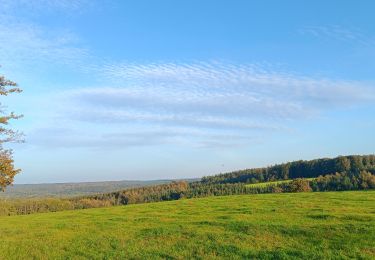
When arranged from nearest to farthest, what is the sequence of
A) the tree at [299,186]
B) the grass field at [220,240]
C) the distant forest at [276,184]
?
the grass field at [220,240] → the tree at [299,186] → the distant forest at [276,184]

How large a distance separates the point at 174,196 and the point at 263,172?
102 ft

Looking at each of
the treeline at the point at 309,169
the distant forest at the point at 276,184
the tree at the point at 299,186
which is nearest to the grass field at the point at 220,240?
the tree at the point at 299,186

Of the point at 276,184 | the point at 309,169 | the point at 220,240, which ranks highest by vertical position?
the point at 309,169

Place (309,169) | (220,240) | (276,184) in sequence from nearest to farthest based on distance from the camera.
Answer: (220,240)
(276,184)
(309,169)

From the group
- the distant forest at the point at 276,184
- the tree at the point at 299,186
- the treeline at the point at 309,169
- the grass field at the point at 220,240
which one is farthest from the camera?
the treeline at the point at 309,169

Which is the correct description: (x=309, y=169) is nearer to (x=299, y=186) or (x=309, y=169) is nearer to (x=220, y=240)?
(x=299, y=186)

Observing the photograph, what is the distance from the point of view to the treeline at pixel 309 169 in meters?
101

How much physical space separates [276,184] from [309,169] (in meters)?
34.1

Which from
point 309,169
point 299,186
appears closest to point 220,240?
point 299,186

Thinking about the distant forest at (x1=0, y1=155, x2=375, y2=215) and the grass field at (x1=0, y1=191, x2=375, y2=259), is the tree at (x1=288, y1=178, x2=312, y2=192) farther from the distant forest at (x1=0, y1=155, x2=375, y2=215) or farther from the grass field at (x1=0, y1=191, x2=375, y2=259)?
the grass field at (x1=0, y1=191, x2=375, y2=259)

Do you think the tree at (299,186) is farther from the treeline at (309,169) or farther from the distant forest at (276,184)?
the treeline at (309,169)

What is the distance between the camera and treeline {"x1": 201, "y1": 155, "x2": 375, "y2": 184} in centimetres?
10051

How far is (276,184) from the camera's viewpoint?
80.1 metres

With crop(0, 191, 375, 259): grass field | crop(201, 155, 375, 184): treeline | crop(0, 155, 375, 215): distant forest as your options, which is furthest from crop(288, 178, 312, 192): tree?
crop(0, 191, 375, 259): grass field
